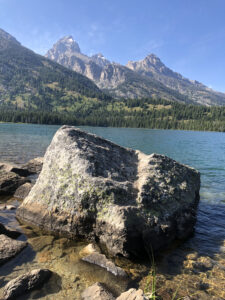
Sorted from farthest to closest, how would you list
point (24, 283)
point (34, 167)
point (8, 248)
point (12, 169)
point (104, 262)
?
1. point (34, 167)
2. point (12, 169)
3. point (8, 248)
4. point (104, 262)
5. point (24, 283)

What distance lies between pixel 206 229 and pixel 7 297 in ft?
32.6

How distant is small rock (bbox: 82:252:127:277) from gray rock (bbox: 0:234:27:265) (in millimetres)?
2522

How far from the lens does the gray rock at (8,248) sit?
7076 mm

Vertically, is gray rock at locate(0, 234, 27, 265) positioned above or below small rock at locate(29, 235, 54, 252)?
above

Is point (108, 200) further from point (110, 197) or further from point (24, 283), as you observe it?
point (24, 283)

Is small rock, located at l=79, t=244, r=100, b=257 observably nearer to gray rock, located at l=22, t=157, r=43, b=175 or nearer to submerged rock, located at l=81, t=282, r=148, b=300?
submerged rock, located at l=81, t=282, r=148, b=300

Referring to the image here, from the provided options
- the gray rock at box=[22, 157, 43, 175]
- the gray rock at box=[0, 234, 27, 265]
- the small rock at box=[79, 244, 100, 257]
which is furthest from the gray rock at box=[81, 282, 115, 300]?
the gray rock at box=[22, 157, 43, 175]

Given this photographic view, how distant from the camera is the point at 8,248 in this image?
7.43 meters

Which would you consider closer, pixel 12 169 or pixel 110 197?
pixel 110 197

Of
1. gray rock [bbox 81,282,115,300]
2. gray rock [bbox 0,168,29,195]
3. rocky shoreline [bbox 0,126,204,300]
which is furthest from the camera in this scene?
gray rock [bbox 0,168,29,195]

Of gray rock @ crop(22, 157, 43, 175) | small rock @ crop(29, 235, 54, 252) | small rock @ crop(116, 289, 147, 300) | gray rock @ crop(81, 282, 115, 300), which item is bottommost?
gray rock @ crop(22, 157, 43, 175)

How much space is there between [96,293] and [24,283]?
2.10m

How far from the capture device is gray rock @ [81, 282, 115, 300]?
5574 mm

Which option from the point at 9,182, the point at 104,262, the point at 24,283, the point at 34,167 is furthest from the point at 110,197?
the point at 34,167
